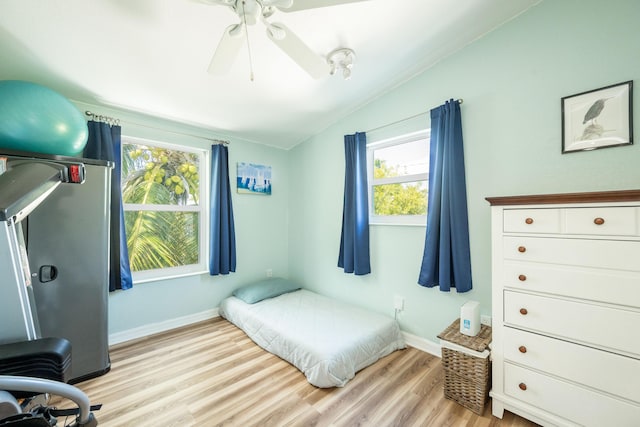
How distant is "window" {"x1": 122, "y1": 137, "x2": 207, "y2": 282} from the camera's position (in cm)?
261

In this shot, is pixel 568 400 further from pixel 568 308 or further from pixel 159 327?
pixel 159 327

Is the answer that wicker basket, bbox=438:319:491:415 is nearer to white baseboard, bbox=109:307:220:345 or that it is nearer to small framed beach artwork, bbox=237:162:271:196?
white baseboard, bbox=109:307:220:345

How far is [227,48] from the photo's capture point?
1.37 meters

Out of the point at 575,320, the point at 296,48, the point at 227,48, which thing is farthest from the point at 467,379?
the point at 227,48

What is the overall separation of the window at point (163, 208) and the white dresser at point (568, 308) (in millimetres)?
2964

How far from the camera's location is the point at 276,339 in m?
2.21

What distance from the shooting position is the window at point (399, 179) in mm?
2377

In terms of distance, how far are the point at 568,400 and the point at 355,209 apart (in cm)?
192

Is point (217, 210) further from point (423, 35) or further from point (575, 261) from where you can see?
point (575, 261)

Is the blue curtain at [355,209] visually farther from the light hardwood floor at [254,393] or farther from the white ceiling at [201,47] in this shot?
the light hardwood floor at [254,393]

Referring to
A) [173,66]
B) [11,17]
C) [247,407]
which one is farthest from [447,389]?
[11,17]

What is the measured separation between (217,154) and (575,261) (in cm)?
315

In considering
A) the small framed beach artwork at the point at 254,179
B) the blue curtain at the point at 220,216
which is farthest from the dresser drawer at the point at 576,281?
the small framed beach artwork at the point at 254,179

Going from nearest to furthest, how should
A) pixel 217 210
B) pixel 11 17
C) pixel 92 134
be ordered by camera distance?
pixel 11 17, pixel 92 134, pixel 217 210
